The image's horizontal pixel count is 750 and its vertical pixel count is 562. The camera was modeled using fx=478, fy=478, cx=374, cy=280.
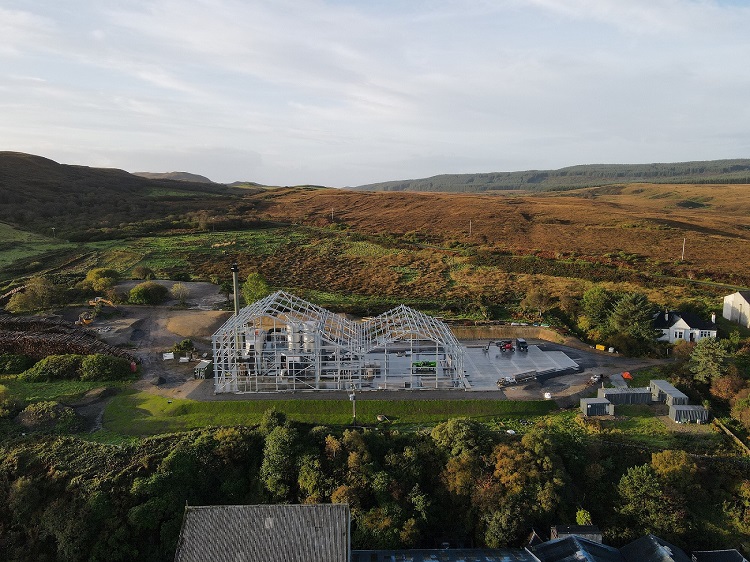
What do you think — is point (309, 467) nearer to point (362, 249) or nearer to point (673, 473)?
point (673, 473)

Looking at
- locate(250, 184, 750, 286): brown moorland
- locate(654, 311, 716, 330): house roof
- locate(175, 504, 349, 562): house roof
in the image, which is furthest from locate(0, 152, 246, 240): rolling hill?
locate(654, 311, 716, 330): house roof

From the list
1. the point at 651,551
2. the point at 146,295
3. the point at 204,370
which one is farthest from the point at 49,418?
the point at 651,551

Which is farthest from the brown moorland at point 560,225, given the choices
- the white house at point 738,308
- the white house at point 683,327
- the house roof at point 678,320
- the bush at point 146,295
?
the bush at point 146,295

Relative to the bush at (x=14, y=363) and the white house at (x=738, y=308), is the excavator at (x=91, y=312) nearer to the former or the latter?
the bush at (x=14, y=363)

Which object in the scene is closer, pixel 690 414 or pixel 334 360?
pixel 690 414

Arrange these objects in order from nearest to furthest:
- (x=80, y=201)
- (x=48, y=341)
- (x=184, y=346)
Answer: (x=48, y=341) → (x=184, y=346) → (x=80, y=201)

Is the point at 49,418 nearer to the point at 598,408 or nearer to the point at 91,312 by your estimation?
the point at 91,312

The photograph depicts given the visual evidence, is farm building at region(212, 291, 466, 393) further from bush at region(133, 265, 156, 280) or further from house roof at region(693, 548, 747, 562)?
bush at region(133, 265, 156, 280)
